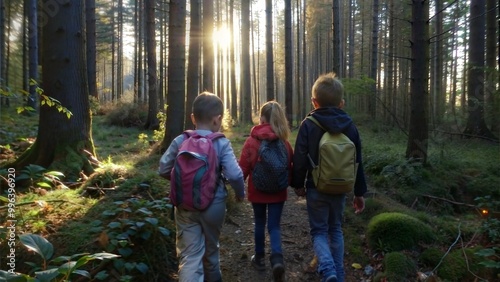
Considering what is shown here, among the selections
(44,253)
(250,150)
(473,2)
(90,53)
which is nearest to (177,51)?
(250,150)

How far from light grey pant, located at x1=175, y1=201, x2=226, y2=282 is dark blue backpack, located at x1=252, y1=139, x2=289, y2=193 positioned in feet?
2.72

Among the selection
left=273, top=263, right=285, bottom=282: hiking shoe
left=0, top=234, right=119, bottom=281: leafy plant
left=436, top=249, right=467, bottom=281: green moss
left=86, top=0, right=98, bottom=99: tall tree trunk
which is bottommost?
left=436, top=249, right=467, bottom=281: green moss

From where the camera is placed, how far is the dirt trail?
13.4ft

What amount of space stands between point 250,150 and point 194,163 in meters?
1.16

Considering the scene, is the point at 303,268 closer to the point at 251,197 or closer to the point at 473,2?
the point at 251,197

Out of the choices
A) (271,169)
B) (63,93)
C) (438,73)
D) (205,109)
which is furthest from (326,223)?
(438,73)

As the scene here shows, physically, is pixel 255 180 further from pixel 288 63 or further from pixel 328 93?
pixel 288 63

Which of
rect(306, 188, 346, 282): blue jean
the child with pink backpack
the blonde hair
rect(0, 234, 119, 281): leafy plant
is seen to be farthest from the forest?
the blonde hair

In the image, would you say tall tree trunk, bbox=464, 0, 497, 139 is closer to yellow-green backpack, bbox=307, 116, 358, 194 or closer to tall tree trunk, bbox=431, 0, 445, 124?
tall tree trunk, bbox=431, 0, 445, 124

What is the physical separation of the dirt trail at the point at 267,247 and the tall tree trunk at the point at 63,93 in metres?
2.37

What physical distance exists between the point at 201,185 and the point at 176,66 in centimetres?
577

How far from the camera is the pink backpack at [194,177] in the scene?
295 cm

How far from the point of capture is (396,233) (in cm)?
454

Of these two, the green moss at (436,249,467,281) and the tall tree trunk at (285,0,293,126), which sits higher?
the tall tree trunk at (285,0,293,126)
